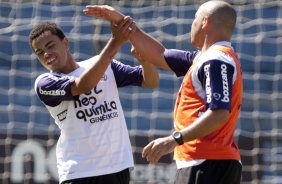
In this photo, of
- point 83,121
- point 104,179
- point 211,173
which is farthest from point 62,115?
point 211,173

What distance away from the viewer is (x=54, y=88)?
4133 millimetres

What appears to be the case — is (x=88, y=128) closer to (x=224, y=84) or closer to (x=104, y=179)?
(x=104, y=179)

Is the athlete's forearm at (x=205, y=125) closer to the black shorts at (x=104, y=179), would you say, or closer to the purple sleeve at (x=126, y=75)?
the black shorts at (x=104, y=179)

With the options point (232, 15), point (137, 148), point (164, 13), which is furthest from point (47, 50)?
point (164, 13)

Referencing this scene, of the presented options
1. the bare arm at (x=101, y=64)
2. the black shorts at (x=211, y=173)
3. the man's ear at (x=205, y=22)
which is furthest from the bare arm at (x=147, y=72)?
the black shorts at (x=211, y=173)

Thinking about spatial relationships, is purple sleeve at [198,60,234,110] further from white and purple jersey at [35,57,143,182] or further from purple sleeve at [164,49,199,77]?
white and purple jersey at [35,57,143,182]

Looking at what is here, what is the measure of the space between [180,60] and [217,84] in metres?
0.53

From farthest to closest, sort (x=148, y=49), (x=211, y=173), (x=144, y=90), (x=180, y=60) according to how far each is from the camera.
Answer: (x=144, y=90)
(x=148, y=49)
(x=180, y=60)
(x=211, y=173)

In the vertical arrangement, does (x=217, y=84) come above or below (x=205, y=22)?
below

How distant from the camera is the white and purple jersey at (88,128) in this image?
416 centimetres

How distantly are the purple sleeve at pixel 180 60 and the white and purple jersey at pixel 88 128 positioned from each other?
0.95 ft

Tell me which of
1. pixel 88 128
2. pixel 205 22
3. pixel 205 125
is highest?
pixel 205 22

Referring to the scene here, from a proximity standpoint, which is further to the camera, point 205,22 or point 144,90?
point 144,90

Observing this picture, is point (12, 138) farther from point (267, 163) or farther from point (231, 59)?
point (231, 59)
